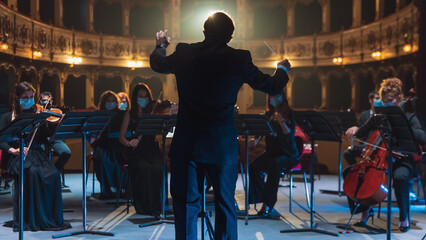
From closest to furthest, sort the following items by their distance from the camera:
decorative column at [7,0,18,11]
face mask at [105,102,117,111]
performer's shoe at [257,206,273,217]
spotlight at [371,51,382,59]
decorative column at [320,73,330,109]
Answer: performer's shoe at [257,206,273,217], face mask at [105,102,117,111], decorative column at [7,0,18,11], spotlight at [371,51,382,59], decorative column at [320,73,330,109]

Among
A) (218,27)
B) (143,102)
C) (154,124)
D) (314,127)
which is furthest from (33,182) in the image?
(218,27)

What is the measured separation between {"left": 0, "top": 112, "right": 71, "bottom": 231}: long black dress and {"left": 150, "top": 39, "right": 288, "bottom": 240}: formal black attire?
2.81m

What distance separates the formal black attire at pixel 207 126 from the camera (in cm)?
289

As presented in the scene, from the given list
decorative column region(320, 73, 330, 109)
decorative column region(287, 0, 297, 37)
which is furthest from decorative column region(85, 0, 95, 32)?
decorative column region(320, 73, 330, 109)

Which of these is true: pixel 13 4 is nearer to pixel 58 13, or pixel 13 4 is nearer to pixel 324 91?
pixel 58 13

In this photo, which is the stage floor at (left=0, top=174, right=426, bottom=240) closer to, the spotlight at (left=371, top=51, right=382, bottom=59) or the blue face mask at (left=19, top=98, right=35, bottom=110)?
the blue face mask at (left=19, top=98, right=35, bottom=110)

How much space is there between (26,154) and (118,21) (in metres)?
15.3

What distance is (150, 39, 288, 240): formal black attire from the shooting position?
2.89 metres

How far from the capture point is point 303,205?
7.16 meters

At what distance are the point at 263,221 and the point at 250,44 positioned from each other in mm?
14410

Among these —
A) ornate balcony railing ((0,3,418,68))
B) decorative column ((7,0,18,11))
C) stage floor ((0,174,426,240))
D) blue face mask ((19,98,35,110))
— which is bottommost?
stage floor ((0,174,426,240))

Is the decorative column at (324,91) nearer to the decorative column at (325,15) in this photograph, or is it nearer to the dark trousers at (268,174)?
the decorative column at (325,15)

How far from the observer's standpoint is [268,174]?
20.9ft

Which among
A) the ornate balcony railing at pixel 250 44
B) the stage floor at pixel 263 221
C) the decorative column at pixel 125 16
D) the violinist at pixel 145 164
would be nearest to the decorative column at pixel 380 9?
the ornate balcony railing at pixel 250 44
